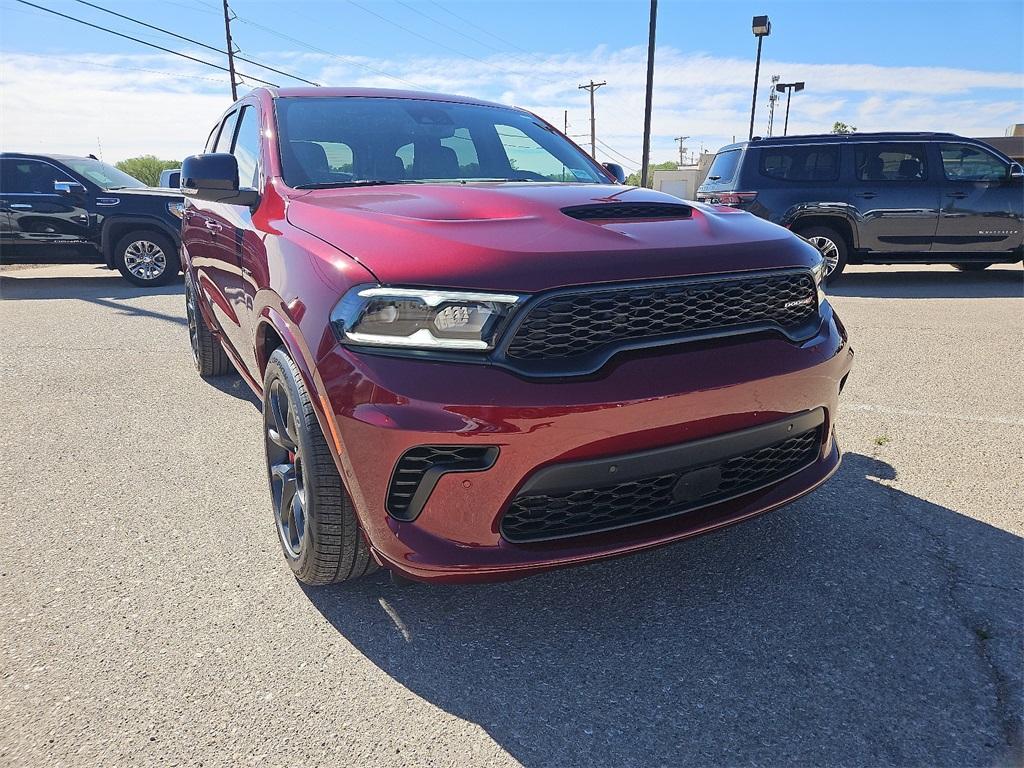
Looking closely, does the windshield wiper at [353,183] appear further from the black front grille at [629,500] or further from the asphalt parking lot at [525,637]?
the black front grille at [629,500]

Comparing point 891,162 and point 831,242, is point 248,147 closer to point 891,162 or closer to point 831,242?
point 831,242

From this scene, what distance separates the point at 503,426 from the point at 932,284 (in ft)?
31.1

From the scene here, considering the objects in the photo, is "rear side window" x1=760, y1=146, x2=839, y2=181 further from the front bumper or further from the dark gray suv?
the front bumper

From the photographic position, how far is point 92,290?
979cm

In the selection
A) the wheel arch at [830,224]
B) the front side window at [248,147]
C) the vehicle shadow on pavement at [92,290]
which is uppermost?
the front side window at [248,147]

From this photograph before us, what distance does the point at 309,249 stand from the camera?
2150 mm

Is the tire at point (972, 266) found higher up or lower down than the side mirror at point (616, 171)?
lower down

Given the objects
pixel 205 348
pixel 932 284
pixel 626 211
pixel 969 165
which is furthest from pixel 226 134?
pixel 932 284

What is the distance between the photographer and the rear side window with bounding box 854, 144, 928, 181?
8.83m

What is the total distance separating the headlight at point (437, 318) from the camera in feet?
5.92

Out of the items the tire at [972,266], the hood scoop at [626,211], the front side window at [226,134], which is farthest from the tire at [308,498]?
the tire at [972,266]

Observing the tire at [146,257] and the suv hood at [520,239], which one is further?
the tire at [146,257]

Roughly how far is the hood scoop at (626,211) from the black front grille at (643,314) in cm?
37

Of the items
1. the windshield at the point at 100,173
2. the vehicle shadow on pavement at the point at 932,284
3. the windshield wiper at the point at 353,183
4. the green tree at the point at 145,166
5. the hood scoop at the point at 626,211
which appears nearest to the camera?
the hood scoop at the point at 626,211
